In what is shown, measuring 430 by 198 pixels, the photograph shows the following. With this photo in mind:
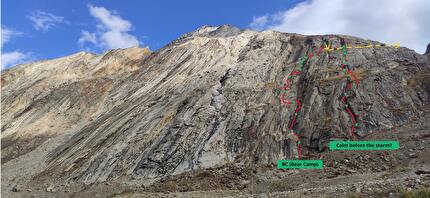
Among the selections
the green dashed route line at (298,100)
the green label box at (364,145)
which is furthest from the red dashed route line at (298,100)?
the green label box at (364,145)

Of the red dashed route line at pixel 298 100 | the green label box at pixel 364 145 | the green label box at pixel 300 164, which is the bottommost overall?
the green label box at pixel 300 164

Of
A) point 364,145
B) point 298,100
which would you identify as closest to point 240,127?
point 298,100

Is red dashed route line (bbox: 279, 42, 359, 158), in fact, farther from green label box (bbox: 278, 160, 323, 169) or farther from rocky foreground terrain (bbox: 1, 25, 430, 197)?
green label box (bbox: 278, 160, 323, 169)

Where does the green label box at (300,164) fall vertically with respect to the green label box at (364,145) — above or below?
below

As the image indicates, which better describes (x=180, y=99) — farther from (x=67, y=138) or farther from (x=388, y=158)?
(x=388, y=158)

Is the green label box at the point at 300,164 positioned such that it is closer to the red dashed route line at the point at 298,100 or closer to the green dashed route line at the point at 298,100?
the green dashed route line at the point at 298,100

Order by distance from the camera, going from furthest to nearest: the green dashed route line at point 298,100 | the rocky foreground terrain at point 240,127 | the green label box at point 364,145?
the green dashed route line at point 298,100 → the green label box at point 364,145 → the rocky foreground terrain at point 240,127
